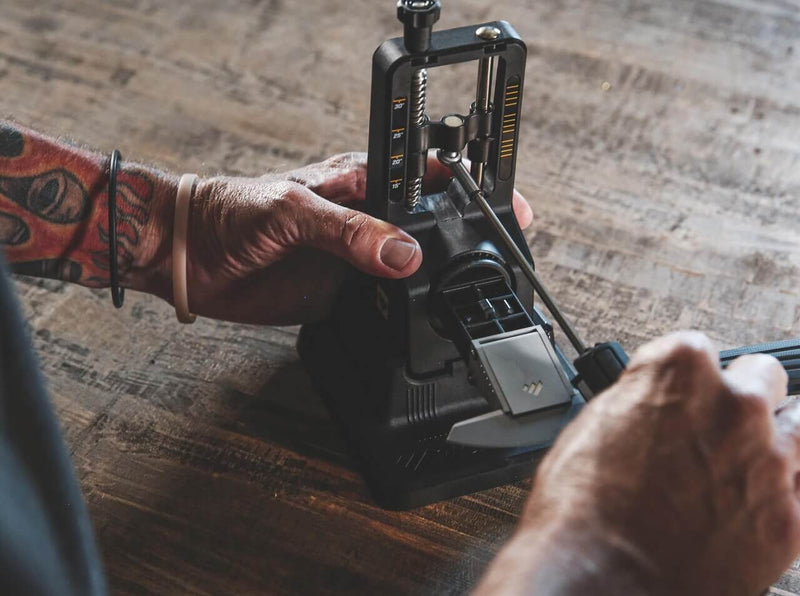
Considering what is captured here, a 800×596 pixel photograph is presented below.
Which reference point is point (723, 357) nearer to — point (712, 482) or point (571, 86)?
point (712, 482)

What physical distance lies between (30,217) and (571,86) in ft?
3.17

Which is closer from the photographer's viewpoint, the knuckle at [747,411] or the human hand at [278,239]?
the knuckle at [747,411]

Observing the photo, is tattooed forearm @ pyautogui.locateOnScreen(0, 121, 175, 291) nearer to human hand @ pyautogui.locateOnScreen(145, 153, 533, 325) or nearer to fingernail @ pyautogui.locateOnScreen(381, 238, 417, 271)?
human hand @ pyautogui.locateOnScreen(145, 153, 533, 325)

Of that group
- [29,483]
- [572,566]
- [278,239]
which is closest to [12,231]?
[278,239]

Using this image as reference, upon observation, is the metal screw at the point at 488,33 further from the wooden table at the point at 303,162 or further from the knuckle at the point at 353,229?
the wooden table at the point at 303,162

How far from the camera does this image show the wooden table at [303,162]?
39.1 inches

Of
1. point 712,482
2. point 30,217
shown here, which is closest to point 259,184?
point 30,217

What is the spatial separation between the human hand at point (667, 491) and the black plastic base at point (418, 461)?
263 mm

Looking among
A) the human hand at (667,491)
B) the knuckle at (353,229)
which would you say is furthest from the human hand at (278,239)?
the human hand at (667,491)

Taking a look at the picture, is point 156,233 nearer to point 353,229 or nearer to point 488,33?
point 353,229

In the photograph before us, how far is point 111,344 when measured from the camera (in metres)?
1.20

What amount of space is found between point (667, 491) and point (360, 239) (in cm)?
43

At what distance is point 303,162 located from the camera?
1.51 m

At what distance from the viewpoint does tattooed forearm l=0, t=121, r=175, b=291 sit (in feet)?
3.70
